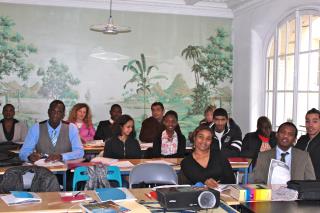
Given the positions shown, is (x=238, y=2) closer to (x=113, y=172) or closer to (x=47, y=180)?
(x=113, y=172)

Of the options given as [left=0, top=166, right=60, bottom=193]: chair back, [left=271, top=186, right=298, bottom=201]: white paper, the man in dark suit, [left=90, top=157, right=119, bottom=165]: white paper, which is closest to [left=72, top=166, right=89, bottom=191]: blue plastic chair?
[left=0, top=166, right=60, bottom=193]: chair back

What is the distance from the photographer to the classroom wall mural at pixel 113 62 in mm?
8883

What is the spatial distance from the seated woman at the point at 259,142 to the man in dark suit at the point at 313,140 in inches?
48.4

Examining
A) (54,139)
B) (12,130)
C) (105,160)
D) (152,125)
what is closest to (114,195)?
(105,160)

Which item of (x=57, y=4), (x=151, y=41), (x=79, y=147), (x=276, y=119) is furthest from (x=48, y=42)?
(x=276, y=119)

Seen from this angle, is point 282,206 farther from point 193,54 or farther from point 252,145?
point 193,54

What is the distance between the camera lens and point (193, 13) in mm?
9734

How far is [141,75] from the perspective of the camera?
373 inches

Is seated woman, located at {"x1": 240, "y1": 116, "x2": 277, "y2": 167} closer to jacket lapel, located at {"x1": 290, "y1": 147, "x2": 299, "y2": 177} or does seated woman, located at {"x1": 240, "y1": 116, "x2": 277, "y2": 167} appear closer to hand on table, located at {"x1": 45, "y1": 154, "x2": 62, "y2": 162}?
jacket lapel, located at {"x1": 290, "y1": 147, "x2": 299, "y2": 177}

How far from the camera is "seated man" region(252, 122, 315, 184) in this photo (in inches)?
178

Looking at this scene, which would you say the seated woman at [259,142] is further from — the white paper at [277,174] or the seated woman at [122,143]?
the white paper at [277,174]

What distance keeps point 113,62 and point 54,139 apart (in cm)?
404

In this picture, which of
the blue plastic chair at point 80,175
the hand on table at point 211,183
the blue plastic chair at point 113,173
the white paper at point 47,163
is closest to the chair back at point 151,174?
the blue plastic chair at point 113,173

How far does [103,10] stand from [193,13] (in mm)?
1999
